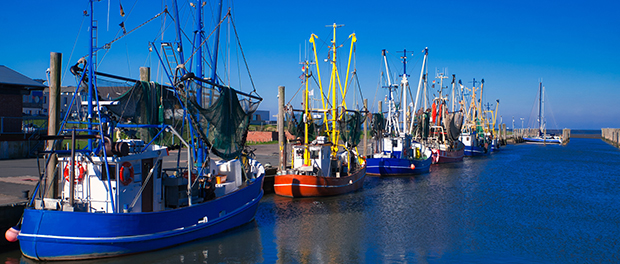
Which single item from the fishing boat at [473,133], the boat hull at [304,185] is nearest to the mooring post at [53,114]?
the boat hull at [304,185]

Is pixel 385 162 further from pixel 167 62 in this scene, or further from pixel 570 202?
pixel 167 62

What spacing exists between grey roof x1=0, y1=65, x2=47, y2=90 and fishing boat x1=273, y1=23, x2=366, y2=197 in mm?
22001

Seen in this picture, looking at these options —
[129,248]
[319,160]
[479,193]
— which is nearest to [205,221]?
[129,248]

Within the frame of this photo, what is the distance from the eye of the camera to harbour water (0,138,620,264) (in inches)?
561

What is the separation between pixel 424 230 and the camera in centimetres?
1772

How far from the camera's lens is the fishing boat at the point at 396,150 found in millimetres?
35375

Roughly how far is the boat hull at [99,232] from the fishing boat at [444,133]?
38071 millimetres

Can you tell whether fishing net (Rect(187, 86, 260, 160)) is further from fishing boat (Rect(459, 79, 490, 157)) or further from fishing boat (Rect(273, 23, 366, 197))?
fishing boat (Rect(459, 79, 490, 157))

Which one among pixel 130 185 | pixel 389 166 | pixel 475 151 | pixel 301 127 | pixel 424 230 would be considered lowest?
pixel 424 230

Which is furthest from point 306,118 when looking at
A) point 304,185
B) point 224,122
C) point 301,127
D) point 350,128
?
point 224,122

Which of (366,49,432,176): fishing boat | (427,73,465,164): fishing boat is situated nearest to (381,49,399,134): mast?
(366,49,432,176): fishing boat

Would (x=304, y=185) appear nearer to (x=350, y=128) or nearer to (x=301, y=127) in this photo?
(x=301, y=127)

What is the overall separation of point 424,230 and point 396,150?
2046cm

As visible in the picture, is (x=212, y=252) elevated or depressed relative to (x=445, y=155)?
depressed
